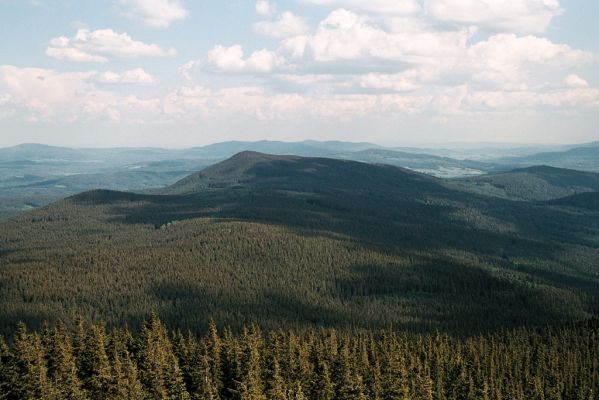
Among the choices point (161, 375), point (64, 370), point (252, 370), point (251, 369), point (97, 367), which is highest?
point (64, 370)

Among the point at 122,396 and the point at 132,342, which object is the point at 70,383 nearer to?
the point at 122,396

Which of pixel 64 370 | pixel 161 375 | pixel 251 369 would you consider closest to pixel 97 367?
pixel 64 370

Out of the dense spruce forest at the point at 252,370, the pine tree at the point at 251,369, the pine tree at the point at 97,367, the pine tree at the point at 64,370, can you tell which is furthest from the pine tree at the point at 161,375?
the pine tree at the point at 64,370

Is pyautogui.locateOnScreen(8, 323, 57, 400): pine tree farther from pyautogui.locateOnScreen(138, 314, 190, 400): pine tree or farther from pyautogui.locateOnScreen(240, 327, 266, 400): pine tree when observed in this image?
pyautogui.locateOnScreen(240, 327, 266, 400): pine tree

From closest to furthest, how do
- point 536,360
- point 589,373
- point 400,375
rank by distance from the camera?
point 400,375
point 589,373
point 536,360

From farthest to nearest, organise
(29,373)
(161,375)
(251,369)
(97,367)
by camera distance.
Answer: (251,369) < (97,367) < (161,375) < (29,373)

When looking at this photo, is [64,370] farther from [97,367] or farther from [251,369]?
[251,369]

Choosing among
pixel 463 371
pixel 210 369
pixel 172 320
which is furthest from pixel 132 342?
pixel 172 320

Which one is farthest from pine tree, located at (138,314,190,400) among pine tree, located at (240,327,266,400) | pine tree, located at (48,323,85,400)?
pine tree, located at (48,323,85,400)
